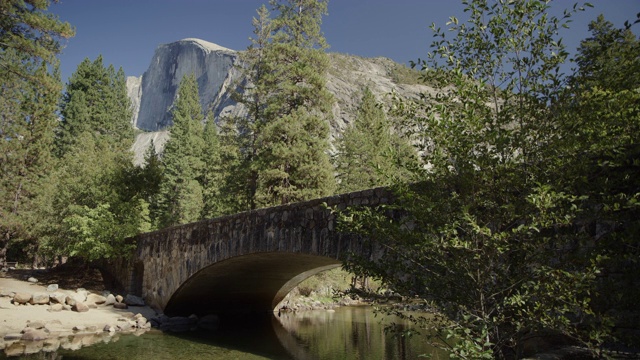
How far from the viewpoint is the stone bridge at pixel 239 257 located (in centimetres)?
923

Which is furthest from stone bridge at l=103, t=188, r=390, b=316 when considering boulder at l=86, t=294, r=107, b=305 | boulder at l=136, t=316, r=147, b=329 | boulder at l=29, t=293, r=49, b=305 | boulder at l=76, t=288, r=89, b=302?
boulder at l=29, t=293, r=49, b=305

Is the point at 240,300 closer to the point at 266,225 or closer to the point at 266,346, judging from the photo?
the point at 266,346

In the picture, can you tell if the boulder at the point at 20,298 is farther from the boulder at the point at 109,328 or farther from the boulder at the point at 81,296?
the boulder at the point at 109,328

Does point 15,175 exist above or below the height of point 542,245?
above

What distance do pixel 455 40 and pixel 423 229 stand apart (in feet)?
7.17

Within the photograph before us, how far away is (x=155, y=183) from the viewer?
1003 inches

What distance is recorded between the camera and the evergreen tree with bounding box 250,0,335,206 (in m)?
20.8

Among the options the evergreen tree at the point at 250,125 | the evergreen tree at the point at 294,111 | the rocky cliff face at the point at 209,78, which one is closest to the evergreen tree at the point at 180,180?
Result: the evergreen tree at the point at 250,125

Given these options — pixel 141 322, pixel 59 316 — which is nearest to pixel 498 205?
pixel 141 322

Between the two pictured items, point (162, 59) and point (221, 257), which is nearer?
point (221, 257)

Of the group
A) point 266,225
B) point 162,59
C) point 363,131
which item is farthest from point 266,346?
point 162,59

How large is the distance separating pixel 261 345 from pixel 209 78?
112 m

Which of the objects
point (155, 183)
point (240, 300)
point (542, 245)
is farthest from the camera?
point (155, 183)

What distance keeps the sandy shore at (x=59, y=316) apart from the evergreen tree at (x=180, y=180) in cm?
1490
